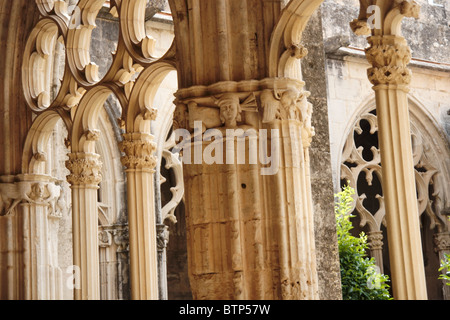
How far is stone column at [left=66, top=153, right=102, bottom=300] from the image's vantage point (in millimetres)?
8633

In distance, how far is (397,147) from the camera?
5.72 metres

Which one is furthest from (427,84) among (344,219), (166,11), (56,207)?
(56,207)

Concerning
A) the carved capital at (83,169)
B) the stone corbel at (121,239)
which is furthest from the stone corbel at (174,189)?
the carved capital at (83,169)

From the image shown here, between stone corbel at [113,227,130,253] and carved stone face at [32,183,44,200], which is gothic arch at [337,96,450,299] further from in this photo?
carved stone face at [32,183,44,200]

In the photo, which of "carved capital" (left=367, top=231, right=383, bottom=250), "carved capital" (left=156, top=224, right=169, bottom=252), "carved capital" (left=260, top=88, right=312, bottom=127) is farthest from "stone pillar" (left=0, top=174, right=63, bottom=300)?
"carved capital" (left=367, top=231, right=383, bottom=250)

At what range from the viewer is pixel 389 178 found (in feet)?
18.7

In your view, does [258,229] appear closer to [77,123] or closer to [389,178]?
[389,178]

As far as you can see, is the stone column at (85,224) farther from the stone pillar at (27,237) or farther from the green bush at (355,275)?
the green bush at (355,275)

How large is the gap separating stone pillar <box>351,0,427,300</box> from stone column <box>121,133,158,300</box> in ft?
9.04

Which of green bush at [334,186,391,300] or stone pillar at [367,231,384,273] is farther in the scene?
stone pillar at [367,231,384,273]

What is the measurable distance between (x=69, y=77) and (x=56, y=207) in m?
1.69

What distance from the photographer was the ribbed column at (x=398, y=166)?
5.56 m

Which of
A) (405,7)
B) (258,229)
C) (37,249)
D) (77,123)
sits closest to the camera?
(405,7)

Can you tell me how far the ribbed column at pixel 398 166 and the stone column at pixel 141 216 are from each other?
108 inches
